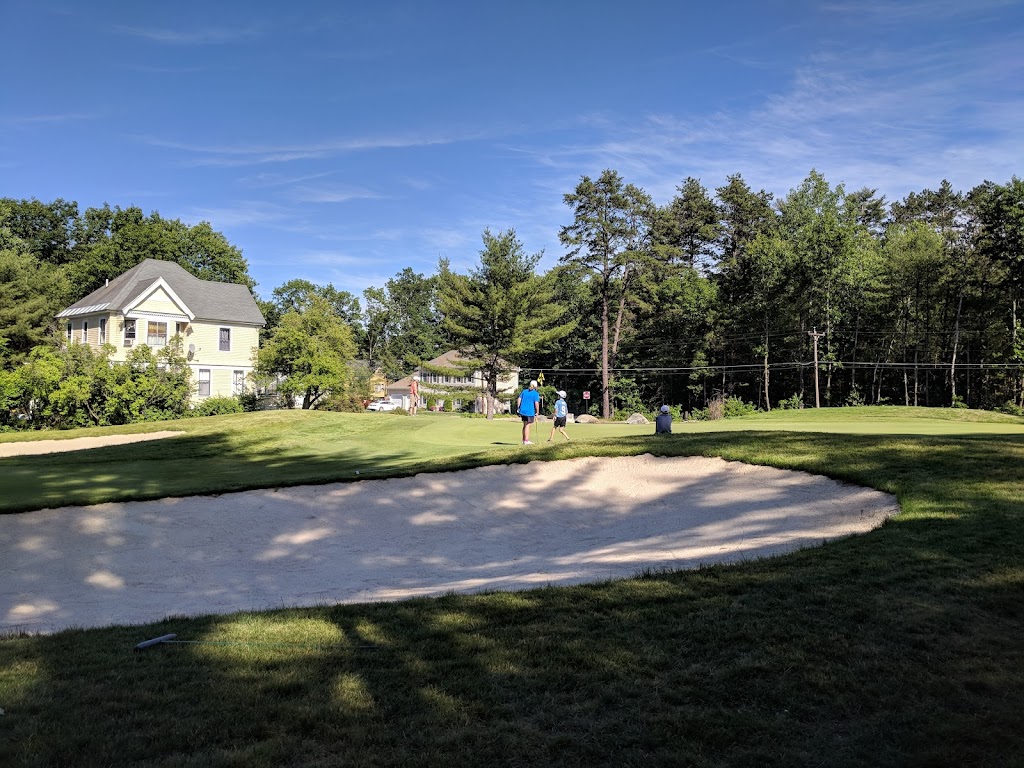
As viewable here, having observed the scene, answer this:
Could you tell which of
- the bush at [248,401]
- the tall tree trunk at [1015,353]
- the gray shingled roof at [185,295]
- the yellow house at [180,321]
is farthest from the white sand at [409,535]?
the tall tree trunk at [1015,353]

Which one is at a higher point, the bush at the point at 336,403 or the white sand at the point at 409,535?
the bush at the point at 336,403

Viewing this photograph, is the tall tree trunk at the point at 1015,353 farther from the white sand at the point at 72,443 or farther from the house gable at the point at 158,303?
the house gable at the point at 158,303

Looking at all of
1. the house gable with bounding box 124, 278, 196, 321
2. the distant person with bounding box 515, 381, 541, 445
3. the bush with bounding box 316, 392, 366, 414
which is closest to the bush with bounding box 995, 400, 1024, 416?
the distant person with bounding box 515, 381, 541, 445

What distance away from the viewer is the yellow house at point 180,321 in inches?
1764

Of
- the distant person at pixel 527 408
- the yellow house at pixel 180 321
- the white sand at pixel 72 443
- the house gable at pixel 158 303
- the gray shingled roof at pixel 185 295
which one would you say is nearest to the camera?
the distant person at pixel 527 408

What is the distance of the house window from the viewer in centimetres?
4512

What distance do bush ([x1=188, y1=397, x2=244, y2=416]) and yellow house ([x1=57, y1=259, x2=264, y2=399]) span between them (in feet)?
7.20

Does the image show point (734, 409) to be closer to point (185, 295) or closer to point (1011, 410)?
point (1011, 410)

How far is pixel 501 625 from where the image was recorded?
537 centimetres

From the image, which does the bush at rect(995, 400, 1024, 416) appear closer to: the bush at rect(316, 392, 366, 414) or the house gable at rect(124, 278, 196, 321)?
the bush at rect(316, 392, 366, 414)

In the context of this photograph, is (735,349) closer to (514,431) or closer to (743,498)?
(514,431)

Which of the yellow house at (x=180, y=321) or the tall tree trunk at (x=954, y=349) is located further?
the tall tree trunk at (x=954, y=349)

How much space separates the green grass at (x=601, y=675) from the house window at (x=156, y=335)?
44.1 m

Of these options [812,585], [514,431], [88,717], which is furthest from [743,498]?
[514,431]
